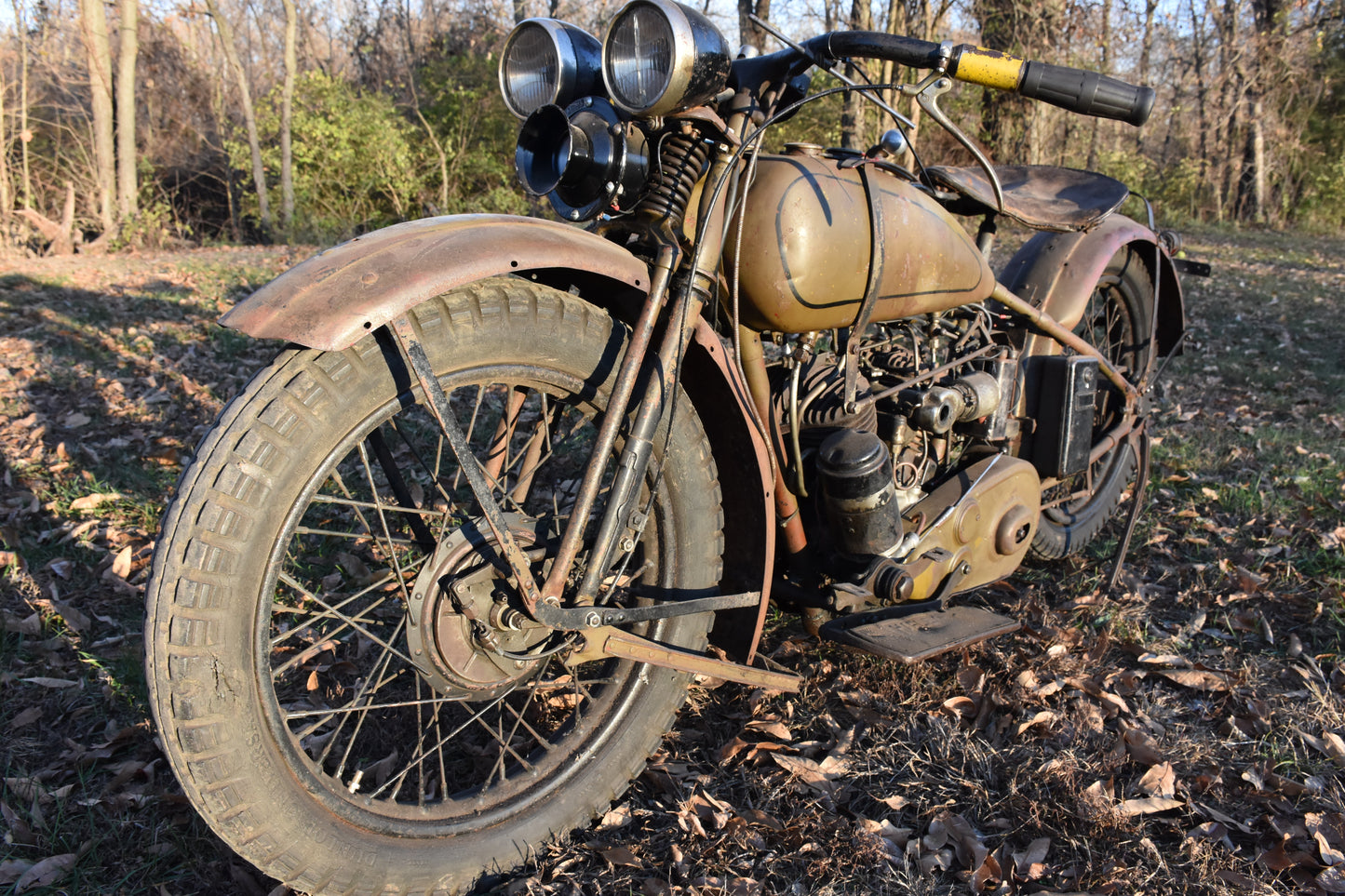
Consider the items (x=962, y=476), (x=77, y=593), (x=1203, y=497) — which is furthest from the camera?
(x=1203, y=497)

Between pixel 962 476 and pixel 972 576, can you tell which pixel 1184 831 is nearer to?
pixel 972 576

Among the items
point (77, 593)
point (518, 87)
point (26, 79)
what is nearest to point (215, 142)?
point (26, 79)

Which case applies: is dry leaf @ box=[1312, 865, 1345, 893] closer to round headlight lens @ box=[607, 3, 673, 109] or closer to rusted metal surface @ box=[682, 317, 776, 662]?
rusted metal surface @ box=[682, 317, 776, 662]

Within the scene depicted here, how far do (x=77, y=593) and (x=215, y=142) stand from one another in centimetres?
1709

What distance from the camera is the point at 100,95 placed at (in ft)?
46.6

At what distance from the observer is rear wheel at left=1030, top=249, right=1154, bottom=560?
3.42 metres

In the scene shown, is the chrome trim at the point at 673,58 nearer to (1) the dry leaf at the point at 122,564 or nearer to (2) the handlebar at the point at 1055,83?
(2) the handlebar at the point at 1055,83

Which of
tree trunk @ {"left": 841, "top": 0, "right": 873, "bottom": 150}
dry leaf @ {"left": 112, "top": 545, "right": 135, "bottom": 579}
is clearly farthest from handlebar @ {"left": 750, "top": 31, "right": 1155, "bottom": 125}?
tree trunk @ {"left": 841, "top": 0, "right": 873, "bottom": 150}

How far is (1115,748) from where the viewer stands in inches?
93.7

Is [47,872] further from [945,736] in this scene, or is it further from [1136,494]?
[1136,494]

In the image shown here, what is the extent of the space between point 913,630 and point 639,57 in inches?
64.9

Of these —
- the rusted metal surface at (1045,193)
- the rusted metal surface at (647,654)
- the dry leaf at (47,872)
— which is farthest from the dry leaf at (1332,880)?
the dry leaf at (47,872)

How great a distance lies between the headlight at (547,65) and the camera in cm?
208

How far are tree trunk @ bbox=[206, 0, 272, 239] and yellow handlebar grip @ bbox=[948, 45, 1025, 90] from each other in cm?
1568
